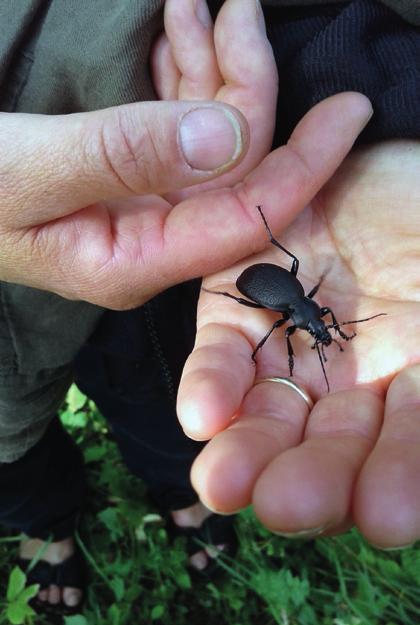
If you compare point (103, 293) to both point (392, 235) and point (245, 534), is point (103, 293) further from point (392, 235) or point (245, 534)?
point (245, 534)

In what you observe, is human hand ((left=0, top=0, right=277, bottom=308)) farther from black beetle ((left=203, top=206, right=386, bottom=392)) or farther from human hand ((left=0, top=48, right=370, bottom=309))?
black beetle ((left=203, top=206, right=386, bottom=392))

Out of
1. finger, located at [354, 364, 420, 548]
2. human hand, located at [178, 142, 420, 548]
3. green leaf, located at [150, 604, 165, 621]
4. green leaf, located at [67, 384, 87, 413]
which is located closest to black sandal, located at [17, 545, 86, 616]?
green leaf, located at [150, 604, 165, 621]

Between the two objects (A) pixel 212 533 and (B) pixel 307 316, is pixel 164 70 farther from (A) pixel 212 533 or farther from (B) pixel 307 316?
(A) pixel 212 533

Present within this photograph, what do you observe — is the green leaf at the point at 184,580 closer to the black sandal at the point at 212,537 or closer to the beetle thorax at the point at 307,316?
the black sandal at the point at 212,537

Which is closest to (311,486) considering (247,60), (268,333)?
(268,333)

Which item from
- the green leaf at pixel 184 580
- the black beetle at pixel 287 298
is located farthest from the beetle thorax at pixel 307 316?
the green leaf at pixel 184 580
